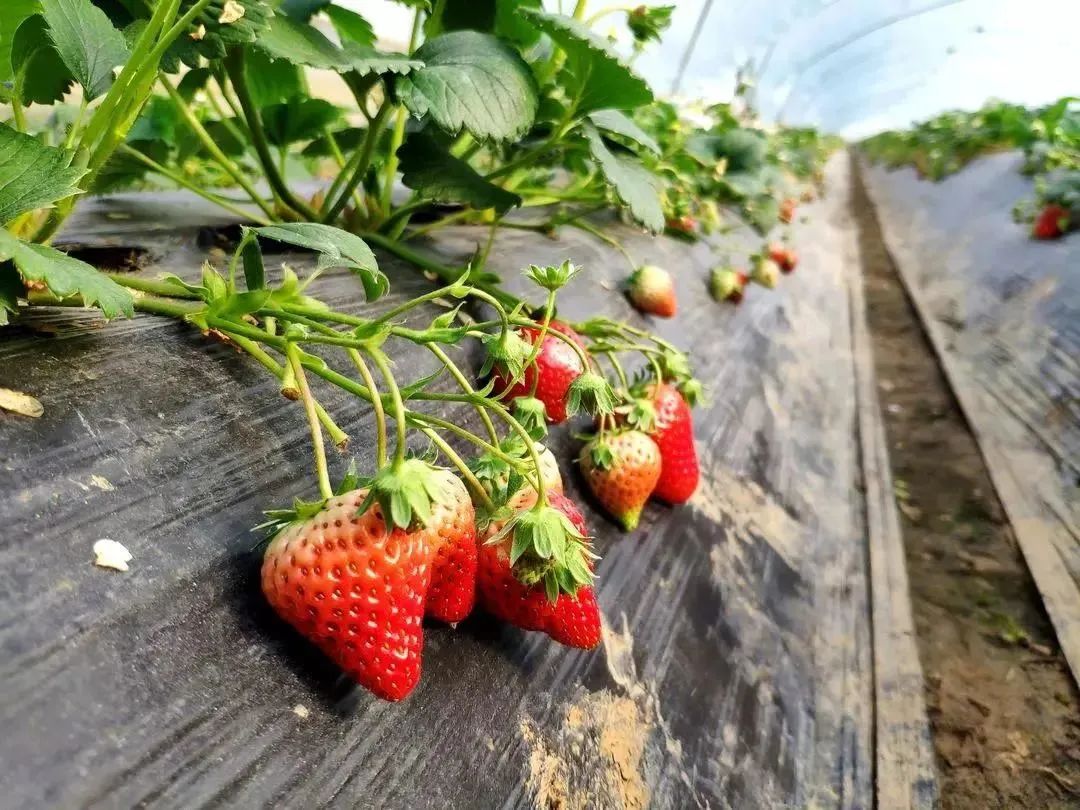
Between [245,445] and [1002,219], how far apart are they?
11.2 ft

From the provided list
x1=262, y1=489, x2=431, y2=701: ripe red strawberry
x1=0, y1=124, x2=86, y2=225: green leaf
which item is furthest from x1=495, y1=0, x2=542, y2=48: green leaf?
x1=262, y1=489, x2=431, y2=701: ripe red strawberry

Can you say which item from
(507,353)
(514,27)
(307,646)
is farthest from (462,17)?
(307,646)

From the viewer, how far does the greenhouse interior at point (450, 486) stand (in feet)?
1.38

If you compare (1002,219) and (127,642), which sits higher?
(1002,219)

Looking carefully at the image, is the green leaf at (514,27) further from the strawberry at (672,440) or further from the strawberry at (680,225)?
the strawberry at (680,225)

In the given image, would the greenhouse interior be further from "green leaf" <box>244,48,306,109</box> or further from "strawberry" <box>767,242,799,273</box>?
"strawberry" <box>767,242,799,273</box>

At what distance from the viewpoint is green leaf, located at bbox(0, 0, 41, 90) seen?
1.84 feet

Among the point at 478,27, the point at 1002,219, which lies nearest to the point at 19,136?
the point at 478,27

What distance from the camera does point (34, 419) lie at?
0.46 metres

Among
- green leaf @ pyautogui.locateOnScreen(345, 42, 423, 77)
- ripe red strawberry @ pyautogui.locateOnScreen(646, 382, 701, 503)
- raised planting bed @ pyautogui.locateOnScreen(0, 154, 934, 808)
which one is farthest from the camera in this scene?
ripe red strawberry @ pyautogui.locateOnScreen(646, 382, 701, 503)

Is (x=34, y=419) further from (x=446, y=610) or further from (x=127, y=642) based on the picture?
(x=446, y=610)

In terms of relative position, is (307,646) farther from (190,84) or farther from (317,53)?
(190,84)

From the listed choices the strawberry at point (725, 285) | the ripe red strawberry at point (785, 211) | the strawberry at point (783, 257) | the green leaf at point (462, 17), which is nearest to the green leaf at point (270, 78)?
the green leaf at point (462, 17)

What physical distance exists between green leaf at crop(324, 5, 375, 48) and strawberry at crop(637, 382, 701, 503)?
0.57 meters
